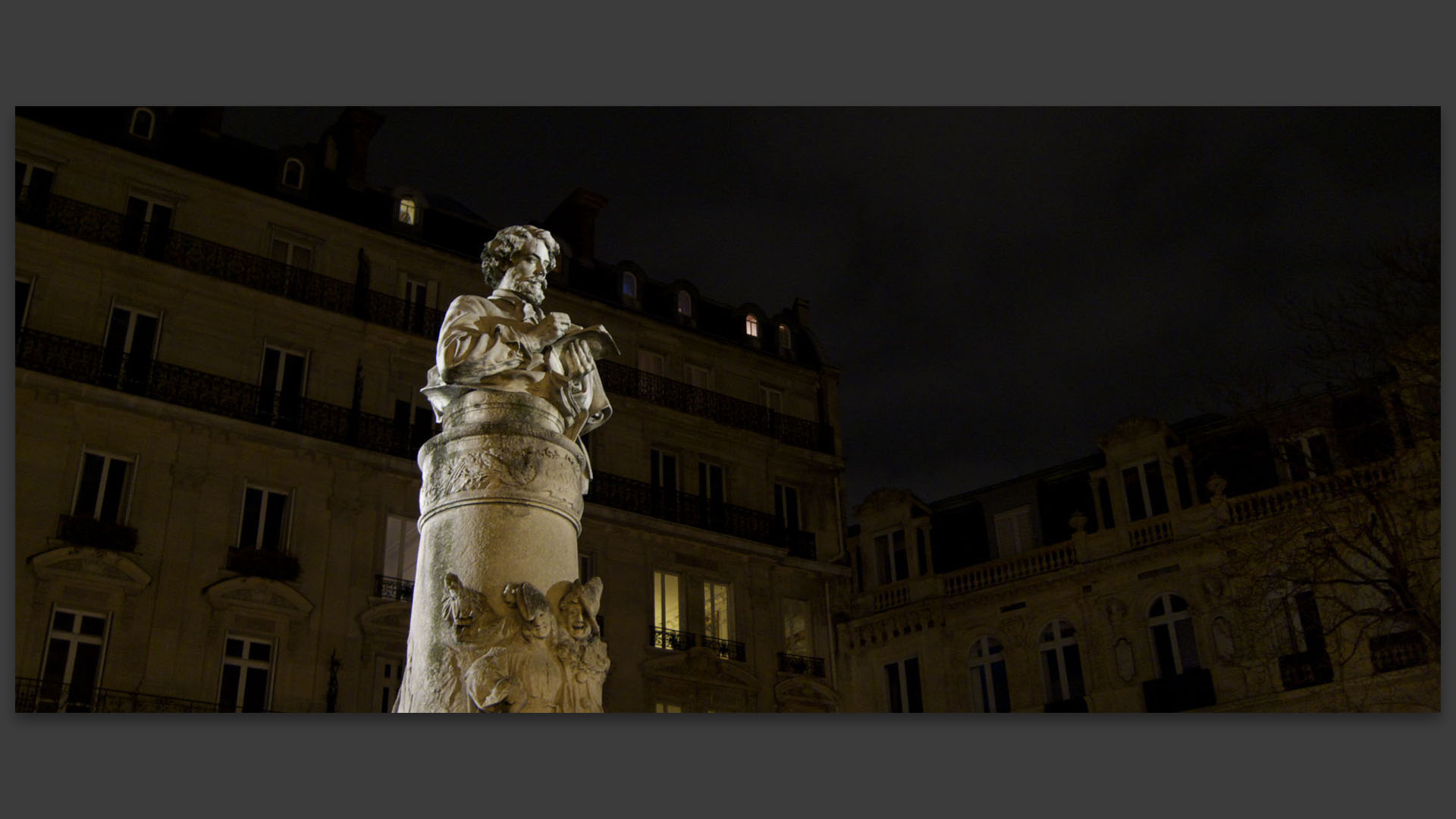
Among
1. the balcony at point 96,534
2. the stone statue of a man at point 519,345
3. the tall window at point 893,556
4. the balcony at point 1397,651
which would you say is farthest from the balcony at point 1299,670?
the balcony at point 96,534

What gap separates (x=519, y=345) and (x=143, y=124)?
27.4 feet

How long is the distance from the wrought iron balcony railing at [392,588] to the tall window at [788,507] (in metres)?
4.19

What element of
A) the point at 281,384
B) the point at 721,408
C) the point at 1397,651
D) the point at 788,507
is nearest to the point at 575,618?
the point at 1397,651

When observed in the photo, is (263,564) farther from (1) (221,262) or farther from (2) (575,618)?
(2) (575,618)

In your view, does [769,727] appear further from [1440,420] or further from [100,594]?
[100,594]

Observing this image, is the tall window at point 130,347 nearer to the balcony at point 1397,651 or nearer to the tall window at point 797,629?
the tall window at point 797,629

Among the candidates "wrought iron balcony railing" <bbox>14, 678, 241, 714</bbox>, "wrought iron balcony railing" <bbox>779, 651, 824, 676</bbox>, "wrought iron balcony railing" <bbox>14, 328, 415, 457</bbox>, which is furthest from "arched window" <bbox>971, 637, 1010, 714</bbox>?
"wrought iron balcony railing" <bbox>14, 678, 241, 714</bbox>

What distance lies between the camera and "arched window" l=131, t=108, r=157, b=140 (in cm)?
1094

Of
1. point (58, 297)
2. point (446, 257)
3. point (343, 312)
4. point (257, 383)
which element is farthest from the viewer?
point (446, 257)

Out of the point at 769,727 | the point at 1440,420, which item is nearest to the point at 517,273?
the point at 769,727

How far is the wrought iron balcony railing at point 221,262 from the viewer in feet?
34.0

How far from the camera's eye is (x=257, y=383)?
37.0 ft

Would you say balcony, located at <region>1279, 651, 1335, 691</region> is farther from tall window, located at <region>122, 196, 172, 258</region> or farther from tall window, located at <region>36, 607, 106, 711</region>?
tall window, located at <region>122, 196, 172, 258</region>

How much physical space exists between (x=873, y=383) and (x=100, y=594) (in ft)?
18.3
